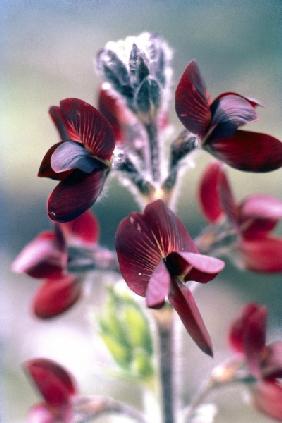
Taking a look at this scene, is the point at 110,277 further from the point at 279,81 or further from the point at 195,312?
the point at 279,81

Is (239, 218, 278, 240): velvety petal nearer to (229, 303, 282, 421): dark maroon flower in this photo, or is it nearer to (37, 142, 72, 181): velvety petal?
(229, 303, 282, 421): dark maroon flower

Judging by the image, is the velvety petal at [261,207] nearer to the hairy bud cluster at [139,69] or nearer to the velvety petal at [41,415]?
the hairy bud cluster at [139,69]

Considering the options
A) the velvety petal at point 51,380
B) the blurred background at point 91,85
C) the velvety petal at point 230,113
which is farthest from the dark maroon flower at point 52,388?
the blurred background at point 91,85

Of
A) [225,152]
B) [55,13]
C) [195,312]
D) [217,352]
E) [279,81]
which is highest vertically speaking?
[55,13]

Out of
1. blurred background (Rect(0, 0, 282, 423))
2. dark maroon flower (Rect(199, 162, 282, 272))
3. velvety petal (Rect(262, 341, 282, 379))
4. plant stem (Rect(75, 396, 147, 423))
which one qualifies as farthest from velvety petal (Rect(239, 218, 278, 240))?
blurred background (Rect(0, 0, 282, 423))

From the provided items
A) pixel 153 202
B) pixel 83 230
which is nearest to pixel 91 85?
pixel 83 230

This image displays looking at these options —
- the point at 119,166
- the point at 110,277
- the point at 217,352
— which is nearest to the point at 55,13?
the point at 217,352

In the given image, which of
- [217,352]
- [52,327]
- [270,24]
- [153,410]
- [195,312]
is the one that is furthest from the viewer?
[270,24]

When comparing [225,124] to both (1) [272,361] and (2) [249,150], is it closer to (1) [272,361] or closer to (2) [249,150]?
(2) [249,150]
